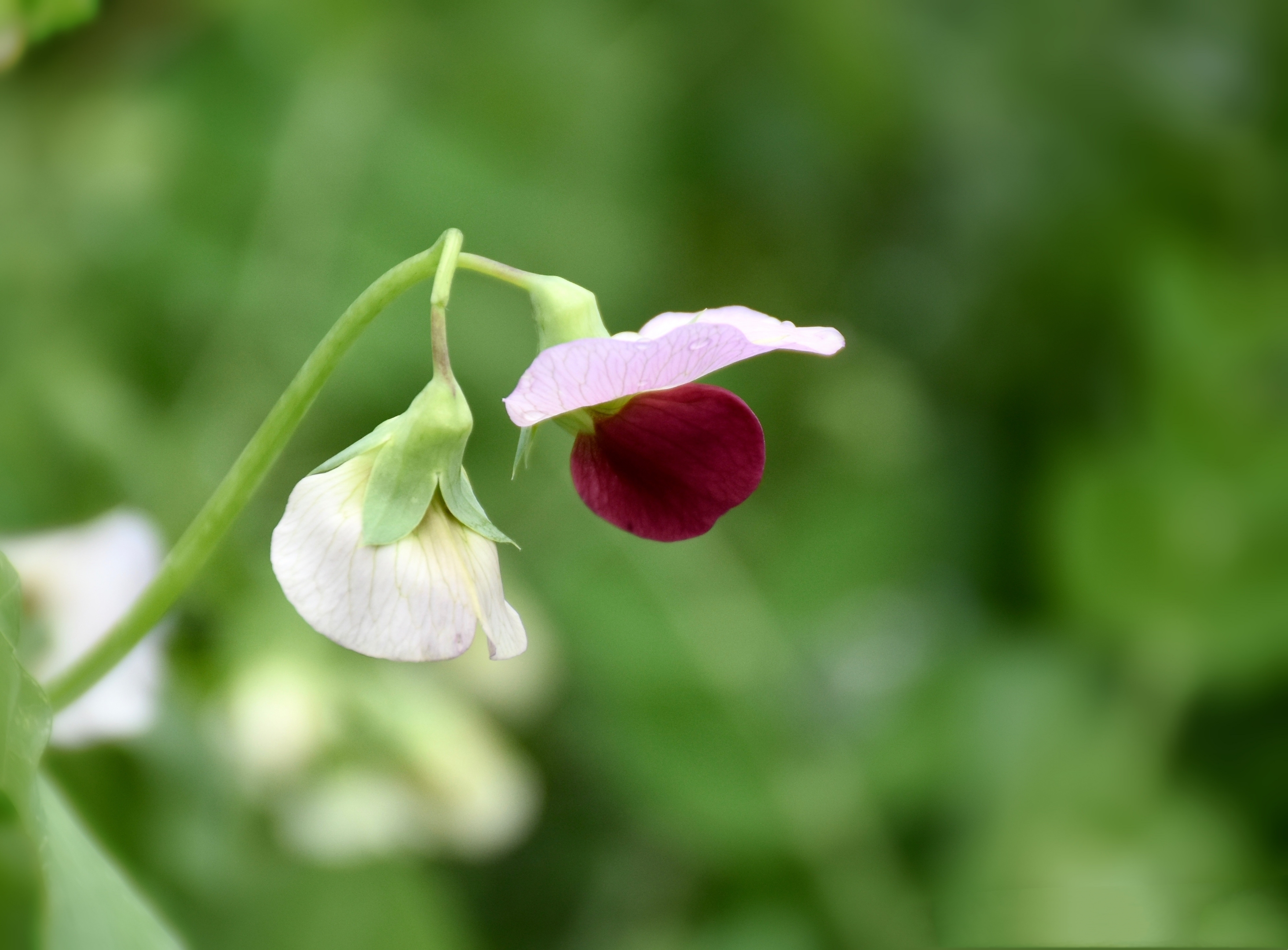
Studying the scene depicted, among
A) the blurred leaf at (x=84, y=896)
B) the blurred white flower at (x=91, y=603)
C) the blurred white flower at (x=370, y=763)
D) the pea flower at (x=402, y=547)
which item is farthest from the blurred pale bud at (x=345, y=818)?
the pea flower at (x=402, y=547)

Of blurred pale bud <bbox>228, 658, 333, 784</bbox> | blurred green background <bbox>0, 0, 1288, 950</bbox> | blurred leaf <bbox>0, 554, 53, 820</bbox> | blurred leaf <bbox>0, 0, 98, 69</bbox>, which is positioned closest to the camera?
blurred leaf <bbox>0, 554, 53, 820</bbox>

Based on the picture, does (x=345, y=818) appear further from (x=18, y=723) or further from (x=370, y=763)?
(x=18, y=723)

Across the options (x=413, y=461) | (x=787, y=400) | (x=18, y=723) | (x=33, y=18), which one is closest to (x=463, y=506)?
(x=413, y=461)

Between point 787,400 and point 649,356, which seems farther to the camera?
point 787,400

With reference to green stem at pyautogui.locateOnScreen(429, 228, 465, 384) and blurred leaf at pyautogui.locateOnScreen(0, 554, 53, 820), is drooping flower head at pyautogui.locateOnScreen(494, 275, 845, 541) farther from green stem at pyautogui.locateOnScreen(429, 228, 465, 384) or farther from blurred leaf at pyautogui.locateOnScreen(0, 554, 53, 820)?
blurred leaf at pyautogui.locateOnScreen(0, 554, 53, 820)

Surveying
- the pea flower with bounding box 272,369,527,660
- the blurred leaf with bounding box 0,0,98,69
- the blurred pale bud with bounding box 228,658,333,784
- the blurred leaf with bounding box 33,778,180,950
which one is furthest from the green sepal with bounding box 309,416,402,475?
the blurred pale bud with bounding box 228,658,333,784

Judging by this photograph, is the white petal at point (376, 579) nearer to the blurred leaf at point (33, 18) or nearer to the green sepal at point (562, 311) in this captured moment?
the green sepal at point (562, 311)

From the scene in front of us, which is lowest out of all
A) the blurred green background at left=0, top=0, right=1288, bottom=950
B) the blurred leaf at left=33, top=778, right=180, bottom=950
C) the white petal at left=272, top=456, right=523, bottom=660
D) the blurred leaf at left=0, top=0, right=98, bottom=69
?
the blurred leaf at left=33, top=778, right=180, bottom=950
